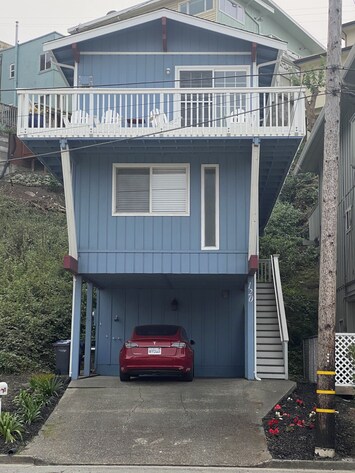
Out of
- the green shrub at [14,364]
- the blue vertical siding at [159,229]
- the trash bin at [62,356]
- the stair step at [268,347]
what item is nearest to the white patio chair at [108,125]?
the blue vertical siding at [159,229]

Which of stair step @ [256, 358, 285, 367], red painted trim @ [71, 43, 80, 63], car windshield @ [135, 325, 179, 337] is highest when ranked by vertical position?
red painted trim @ [71, 43, 80, 63]

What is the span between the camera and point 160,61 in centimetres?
1728

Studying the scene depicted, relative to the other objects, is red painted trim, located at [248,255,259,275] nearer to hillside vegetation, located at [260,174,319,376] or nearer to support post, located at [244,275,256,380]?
support post, located at [244,275,256,380]

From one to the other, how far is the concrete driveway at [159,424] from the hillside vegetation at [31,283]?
7.71ft

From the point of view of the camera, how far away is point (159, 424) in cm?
1155

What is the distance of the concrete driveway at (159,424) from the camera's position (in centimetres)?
1011

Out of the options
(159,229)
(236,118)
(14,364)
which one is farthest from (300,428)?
(14,364)

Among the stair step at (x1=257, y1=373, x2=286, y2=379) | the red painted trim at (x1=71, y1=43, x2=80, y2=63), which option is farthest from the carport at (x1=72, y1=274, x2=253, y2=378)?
the red painted trim at (x1=71, y1=43, x2=80, y2=63)

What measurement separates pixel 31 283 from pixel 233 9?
76.5 feet

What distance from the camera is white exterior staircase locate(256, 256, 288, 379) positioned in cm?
1590

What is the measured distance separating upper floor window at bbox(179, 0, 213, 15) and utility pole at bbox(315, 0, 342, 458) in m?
26.0

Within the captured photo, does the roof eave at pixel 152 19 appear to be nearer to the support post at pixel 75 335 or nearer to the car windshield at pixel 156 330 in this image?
the support post at pixel 75 335

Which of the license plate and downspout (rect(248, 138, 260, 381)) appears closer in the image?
the license plate

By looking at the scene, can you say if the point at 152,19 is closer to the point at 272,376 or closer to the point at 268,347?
the point at 268,347
